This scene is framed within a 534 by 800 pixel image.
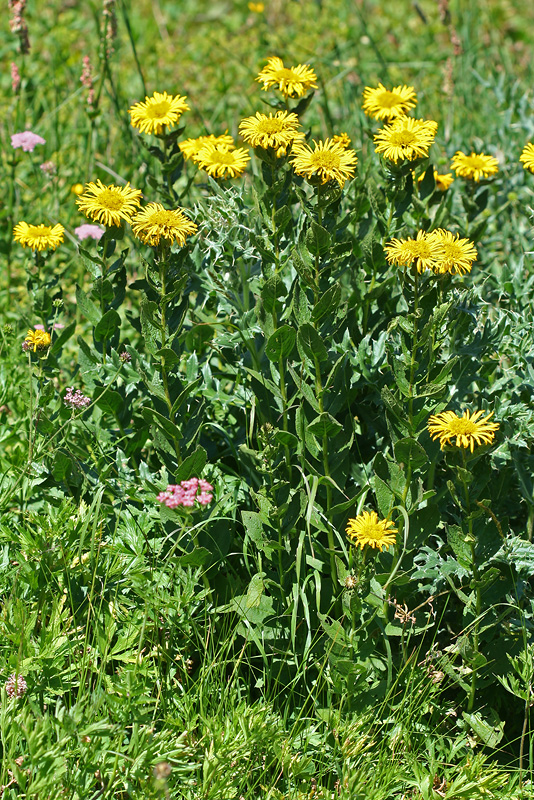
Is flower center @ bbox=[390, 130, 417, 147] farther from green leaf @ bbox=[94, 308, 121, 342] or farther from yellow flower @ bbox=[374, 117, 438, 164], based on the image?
green leaf @ bbox=[94, 308, 121, 342]

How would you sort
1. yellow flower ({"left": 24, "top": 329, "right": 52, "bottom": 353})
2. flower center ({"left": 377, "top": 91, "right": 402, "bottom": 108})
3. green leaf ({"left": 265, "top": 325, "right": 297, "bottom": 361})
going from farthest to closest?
flower center ({"left": 377, "top": 91, "right": 402, "bottom": 108}), yellow flower ({"left": 24, "top": 329, "right": 52, "bottom": 353}), green leaf ({"left": 265, "top": 325, "right": 297, "bottom": 361})

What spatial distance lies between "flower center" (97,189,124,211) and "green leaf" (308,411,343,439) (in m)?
0.78

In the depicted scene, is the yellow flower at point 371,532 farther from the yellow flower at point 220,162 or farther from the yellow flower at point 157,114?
the yellow flower at point 157,114

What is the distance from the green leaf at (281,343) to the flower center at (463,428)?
0.47 m

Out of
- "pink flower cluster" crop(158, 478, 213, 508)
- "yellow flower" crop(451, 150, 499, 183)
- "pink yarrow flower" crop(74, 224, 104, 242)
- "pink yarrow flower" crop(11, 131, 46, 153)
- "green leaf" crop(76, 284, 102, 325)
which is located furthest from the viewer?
"pink yarrow flower" crop(11, 131, 46, 153)

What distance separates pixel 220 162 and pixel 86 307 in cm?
58

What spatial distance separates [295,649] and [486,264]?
1991 millimetres

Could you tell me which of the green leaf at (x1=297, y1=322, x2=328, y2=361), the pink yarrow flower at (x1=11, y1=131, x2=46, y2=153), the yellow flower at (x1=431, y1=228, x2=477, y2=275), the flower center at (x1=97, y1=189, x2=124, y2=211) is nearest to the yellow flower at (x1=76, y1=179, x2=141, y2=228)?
the flower center at (x1=97, y1=189, x2=124, y2=211)

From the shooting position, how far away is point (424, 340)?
1.95 metres

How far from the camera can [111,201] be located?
2.13 meters

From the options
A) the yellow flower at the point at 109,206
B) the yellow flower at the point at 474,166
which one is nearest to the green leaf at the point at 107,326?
the yellow flower at the point at 109,206

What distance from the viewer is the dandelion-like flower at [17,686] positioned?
6.10 feet

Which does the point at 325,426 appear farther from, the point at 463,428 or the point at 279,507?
the point at 463,428

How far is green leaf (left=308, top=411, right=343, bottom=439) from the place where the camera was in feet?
6.42
